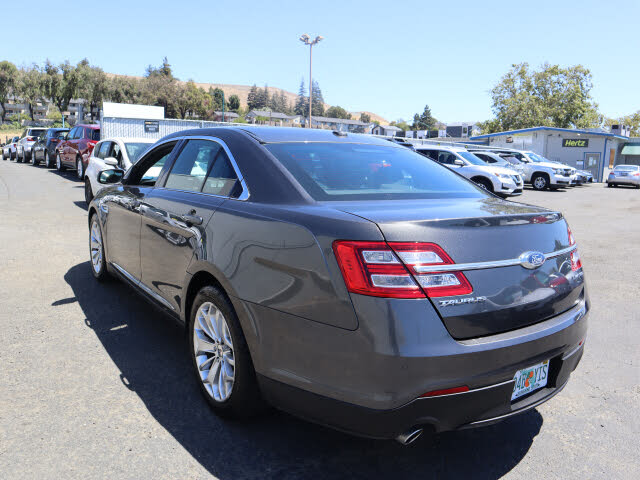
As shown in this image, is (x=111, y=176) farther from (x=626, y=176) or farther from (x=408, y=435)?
(x=626, y=176)

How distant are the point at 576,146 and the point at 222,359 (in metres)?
45.1

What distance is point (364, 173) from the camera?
3.06 meters

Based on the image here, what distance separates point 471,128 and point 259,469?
113 m

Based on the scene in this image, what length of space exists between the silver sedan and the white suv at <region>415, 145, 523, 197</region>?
15251 mm

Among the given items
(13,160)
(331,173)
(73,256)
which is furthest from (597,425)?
(13,160)

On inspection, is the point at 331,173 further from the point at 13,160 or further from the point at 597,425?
the point at 13,160

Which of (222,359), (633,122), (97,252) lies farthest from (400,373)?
(633,122)

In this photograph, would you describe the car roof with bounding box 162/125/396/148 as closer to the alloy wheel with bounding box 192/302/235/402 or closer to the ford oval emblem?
the alloy wheel with bounding box 192/302/235/402

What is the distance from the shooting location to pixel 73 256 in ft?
22.5

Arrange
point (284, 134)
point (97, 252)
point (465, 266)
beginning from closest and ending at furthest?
point (465, 266)
point (284, 134)
point (97, 252)

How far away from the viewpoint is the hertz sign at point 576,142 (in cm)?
4131

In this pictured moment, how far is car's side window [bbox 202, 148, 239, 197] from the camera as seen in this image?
9.80 ft

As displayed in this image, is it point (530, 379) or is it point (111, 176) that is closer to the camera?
point (530, 379)

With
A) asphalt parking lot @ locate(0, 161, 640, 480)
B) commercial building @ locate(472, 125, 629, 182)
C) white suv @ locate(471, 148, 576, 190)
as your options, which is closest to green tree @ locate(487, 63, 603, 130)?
commercial building @ locate(472, 125, 629, 182)
